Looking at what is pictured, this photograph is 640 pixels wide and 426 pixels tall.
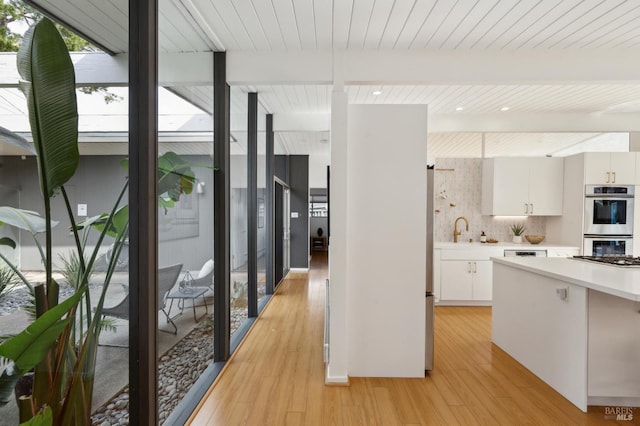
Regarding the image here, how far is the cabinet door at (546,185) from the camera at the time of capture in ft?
15.4

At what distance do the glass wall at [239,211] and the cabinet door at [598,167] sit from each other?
4662mm

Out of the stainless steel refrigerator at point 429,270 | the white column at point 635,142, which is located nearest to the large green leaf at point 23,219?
the stainless steel refrigerator at point 429,270

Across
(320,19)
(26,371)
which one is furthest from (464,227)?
(26,371)

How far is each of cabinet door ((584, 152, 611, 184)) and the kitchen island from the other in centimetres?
240

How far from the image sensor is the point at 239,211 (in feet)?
11.6

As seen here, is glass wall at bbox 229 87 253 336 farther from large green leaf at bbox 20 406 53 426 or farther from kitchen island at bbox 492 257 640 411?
kitchen island at bbox 492 257 640 411

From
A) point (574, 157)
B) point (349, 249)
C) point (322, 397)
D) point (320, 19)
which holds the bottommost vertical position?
point (322, 397)

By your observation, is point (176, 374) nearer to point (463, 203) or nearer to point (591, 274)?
Answer: point (591, 274)

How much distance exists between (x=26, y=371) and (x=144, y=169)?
907 millimetres

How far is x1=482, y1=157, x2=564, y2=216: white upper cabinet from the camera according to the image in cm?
471

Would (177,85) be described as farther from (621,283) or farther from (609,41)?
(609,41)

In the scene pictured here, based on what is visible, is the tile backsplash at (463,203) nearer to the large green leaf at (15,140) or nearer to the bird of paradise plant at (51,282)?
the bird of paradise plant at (51,282)

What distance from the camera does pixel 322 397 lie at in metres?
2.31

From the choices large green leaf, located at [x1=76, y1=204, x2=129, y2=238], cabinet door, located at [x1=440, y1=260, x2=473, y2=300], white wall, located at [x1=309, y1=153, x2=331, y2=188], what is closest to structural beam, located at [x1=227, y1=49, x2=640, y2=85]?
large green leaf, located at [x1=76, y1=204, x2=129, y2=238]
